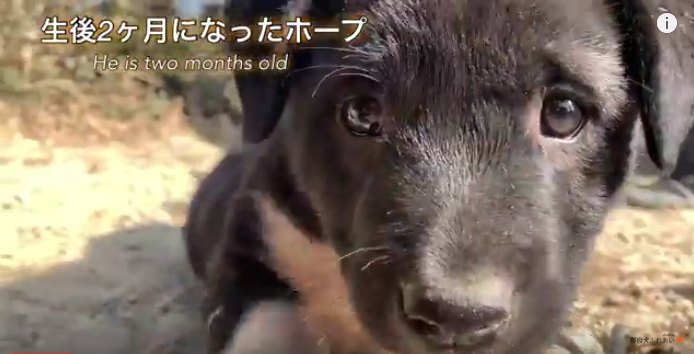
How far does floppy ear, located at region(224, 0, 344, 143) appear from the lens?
1115mm

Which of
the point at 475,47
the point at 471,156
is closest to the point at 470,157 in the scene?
the point at 471,156

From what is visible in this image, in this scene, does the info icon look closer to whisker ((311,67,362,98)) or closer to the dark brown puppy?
the dark brown puppy

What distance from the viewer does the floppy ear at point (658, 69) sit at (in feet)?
3.43

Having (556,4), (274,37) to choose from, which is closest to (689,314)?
(556,4)

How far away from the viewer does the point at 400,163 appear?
101cm

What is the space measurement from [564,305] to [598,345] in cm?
33

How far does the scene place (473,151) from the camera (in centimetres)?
98

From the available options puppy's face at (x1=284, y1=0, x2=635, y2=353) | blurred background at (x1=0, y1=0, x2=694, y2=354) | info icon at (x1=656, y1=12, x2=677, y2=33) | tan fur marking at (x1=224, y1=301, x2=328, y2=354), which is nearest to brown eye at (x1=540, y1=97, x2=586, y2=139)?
puppy's face at (x1=284, y1=0, x2=635, y2=353)

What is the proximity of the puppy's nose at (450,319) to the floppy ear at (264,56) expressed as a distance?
325 millimetres

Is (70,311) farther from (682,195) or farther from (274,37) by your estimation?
(682,195)

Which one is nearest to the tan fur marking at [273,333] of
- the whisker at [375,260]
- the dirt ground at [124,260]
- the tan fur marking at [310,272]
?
the tan fur marking at [310,272]

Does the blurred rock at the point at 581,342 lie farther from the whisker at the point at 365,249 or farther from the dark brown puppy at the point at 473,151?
the whisker at the point at 365,249

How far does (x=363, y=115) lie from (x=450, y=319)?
261mm

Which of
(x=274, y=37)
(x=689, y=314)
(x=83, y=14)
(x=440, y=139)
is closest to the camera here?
(x=440, y=139)
